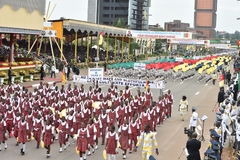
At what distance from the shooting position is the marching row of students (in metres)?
13.9

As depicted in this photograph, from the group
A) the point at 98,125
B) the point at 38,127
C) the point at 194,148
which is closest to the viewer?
the point at 194,148

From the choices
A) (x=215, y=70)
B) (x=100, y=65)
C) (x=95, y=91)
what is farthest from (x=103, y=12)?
(x=95, y=91)

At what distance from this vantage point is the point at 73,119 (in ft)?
50.4

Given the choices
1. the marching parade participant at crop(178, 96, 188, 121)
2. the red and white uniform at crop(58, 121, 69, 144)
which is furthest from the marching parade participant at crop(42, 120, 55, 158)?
the marching parade participant at crop(178, 96, 188, 121)

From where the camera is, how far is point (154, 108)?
58.0 feet

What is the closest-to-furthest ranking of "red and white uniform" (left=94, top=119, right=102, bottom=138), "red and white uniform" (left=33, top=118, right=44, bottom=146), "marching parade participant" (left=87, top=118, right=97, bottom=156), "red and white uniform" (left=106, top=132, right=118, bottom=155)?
"red and white uniform" (left=106, top=132, right=118, bottom=155)
"marching parade participant" (left=87, top=118, right=97, bottom=156)
"red and white uniform" (left=94, top=119, right=102, bottom=138)
"red and white uniform" (left=33, top=118, right=44, bottom=146)

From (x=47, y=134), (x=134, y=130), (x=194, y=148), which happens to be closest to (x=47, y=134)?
(x=47, y=134)

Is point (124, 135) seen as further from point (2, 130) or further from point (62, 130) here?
point (2, 130)

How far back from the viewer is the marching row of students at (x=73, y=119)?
13.9 meters

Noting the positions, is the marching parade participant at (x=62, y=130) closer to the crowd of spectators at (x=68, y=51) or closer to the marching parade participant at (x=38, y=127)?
the marching parade participant at (x=38, y=127)

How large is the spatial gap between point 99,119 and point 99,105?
376 centimetres

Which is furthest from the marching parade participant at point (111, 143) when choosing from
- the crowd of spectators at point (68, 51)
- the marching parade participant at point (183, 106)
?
the crowd of spectators at point (68, 51)

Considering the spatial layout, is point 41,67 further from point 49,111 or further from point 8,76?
point 49,111

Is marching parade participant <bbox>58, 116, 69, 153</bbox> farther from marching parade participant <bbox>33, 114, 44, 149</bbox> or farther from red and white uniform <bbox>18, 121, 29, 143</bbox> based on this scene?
red and white uniform <bbox>18, 121, 29, 143</bbox>
